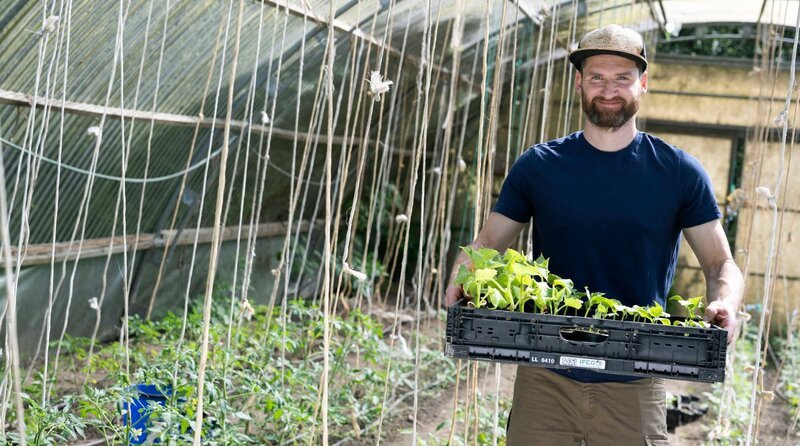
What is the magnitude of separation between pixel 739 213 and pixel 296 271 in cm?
347

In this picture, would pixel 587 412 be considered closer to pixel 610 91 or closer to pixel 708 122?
pixel 610 91

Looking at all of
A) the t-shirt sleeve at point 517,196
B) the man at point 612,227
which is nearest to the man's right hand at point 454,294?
the man at point 612,227

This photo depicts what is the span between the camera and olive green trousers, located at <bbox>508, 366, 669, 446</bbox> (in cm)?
206

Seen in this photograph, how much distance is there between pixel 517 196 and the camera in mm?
2205

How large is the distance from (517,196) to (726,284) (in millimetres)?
501

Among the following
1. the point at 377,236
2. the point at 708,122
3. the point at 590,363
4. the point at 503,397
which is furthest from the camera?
the point at 708,122

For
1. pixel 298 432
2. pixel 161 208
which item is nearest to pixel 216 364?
pixel 298 432

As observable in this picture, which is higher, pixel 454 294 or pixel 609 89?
pixel 609 89

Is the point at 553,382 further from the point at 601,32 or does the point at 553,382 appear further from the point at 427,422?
the point at 427,422

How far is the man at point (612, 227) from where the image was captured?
6.75 ft

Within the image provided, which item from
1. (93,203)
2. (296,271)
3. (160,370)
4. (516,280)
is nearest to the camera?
(516,280)

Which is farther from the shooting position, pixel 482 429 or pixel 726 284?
pixel 482 429

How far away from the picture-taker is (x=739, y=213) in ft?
24.6

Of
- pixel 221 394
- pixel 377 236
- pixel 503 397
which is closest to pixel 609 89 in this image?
pixel 221 394
